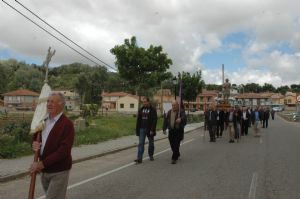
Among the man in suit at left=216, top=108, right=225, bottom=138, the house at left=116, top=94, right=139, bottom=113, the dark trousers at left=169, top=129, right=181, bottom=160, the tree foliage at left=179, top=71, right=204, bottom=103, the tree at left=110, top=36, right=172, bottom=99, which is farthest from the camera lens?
the house at left=116, top=94, right=139, bottom=113

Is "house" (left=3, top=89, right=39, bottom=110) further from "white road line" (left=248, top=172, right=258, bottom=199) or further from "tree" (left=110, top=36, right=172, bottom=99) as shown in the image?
"white road line" (left=248, top=172, right=258, bottom=199)

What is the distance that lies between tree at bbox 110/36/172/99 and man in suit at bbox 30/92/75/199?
30548 millimetres

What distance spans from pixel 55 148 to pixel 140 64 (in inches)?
1229

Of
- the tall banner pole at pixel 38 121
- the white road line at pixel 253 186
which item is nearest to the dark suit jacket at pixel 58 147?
the tall banner pole at pixel 38 121

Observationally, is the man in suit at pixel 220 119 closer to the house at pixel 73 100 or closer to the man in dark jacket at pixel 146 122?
the man in dark jacket at pixel 146 122

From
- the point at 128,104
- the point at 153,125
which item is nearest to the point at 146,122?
the point at 153,125

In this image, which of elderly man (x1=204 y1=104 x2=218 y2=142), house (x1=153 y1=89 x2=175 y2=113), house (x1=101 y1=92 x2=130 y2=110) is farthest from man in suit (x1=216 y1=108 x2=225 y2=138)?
house (x1=101 y1=92 x2=130 y2=110)

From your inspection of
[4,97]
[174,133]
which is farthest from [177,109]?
[4,97]

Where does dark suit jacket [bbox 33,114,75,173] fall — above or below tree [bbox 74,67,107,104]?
below

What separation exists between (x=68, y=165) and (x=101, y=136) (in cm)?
1664

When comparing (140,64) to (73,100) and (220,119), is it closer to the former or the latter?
(220,119)

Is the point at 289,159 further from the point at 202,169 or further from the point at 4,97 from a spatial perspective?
the point at 4,97

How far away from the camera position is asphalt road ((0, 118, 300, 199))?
8648mm

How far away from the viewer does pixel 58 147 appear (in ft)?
16.9
